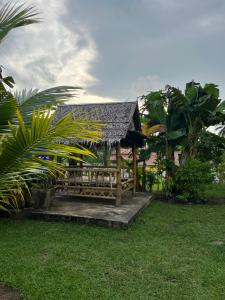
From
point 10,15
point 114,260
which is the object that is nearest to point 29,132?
point 10,15

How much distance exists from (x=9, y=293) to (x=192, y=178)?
7.89m

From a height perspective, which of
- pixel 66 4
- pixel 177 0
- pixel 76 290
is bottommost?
pixel 76 290

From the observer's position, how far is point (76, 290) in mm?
3852

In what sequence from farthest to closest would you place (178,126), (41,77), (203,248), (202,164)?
(178,126) < (202,164) < (203,248) < (41,77)

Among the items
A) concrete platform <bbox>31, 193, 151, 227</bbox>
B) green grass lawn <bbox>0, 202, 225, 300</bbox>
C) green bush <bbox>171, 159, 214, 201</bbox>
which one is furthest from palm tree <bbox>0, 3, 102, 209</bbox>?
green bush <bbox>171, 159, 214, 201</bbox>

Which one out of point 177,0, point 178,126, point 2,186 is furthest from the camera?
point 178,126

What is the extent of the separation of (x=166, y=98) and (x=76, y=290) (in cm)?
903

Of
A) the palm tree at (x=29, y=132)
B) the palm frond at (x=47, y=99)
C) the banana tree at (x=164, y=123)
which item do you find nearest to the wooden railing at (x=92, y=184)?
the banana tree at (x=164, y=123)

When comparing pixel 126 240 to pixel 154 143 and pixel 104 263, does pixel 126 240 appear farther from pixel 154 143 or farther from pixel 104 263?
pixel 154 143

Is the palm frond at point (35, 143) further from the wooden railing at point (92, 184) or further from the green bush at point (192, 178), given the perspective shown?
the green bush at point (192, 178)

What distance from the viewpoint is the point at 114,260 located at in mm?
4930

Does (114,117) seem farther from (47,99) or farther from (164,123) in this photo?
(47,99)

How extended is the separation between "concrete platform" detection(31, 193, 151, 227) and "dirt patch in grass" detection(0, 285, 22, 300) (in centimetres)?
335

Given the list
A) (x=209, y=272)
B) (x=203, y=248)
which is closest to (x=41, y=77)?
(x=209, y=272)
